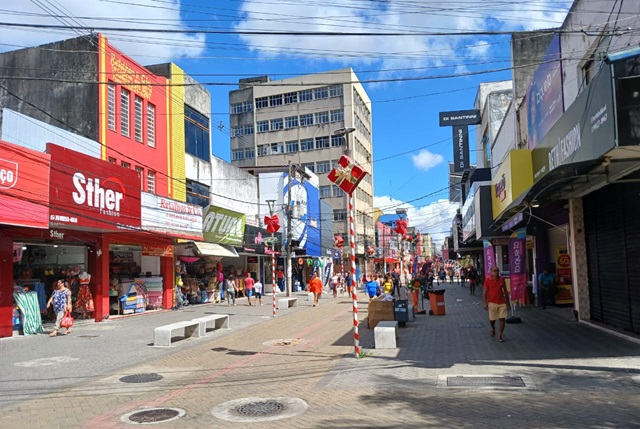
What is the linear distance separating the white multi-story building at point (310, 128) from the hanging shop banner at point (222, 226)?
114 ft

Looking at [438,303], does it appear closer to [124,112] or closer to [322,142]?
[124,112]

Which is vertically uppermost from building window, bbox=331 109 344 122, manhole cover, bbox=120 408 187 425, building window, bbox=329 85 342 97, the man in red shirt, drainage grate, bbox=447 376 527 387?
building window, bbox=329 85 342 97

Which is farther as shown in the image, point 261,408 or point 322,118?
point 322,118

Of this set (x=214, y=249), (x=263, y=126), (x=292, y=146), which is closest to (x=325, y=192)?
(x=292, y=146)

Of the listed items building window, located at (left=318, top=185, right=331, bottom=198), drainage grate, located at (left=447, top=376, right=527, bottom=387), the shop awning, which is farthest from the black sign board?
drainage grate, located at (left=447, top=376, right=527, bottom=387)

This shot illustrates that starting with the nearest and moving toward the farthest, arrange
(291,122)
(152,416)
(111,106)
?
1. (152,416)
2. (111,106)
3. (291,122)

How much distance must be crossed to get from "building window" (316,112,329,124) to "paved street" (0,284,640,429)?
180ft

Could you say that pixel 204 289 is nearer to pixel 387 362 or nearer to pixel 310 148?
pixel 387 362

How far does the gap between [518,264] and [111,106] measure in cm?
1624

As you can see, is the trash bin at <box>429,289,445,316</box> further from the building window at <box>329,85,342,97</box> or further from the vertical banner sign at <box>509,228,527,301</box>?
the building window at <box>329,85,342,97</box>

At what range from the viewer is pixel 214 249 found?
2755 cm

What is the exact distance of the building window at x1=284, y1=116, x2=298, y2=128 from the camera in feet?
231

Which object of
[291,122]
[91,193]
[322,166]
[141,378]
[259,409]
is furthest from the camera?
[291,122]

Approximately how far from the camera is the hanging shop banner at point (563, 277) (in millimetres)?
19453
